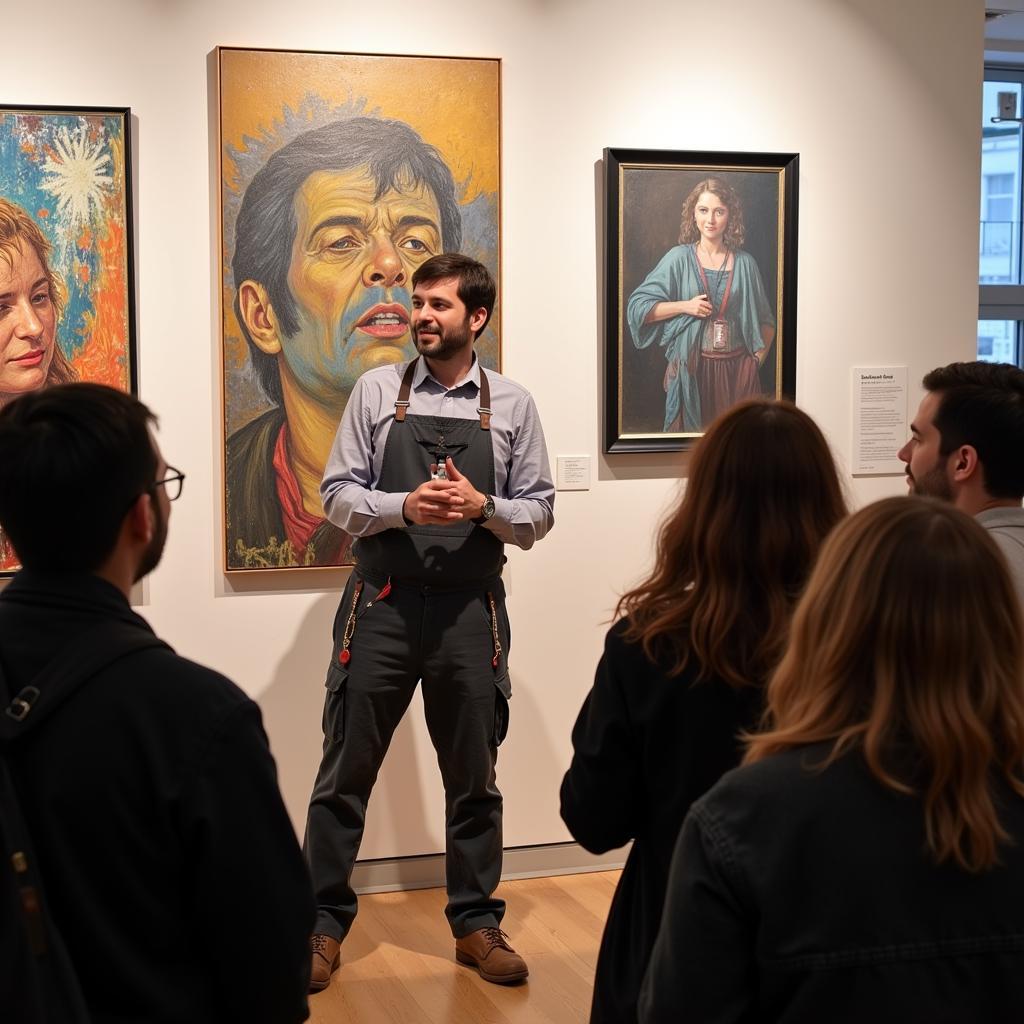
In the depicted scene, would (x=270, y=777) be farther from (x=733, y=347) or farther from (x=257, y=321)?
(x=733, y=347)

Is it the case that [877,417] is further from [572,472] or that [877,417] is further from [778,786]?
[778,786]

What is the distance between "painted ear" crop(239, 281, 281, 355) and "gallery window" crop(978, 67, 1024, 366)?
382cm

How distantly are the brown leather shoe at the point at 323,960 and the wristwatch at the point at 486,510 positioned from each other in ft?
4.11

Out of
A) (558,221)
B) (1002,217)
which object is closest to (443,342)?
(558,221)

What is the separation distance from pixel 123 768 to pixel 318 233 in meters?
3.07

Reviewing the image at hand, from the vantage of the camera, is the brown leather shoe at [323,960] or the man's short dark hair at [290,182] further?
the man's short dark hair at [290,182]

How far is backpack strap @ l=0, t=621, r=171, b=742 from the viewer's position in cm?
139

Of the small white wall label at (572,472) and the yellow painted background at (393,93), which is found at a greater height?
the yellow painted background at (393,93)

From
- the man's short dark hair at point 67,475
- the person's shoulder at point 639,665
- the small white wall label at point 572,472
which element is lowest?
the person's shoulder at point 639,665

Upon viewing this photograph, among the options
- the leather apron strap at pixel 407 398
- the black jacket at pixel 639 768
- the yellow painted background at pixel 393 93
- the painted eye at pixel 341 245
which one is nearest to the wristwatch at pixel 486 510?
the leather apron strap at pixel 407 398

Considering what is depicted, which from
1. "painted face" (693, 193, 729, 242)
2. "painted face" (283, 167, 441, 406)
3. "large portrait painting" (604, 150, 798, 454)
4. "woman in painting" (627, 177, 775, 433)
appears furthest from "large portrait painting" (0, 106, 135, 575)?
"painted face" (693, 193, 729, 242)

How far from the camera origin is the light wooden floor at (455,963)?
348 cm

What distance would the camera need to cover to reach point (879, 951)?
1295 mm

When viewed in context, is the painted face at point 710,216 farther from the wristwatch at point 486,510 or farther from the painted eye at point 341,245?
the wristwatch at point 486,510
